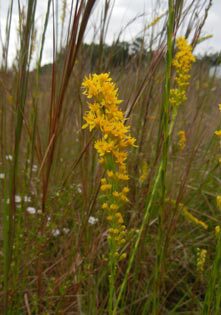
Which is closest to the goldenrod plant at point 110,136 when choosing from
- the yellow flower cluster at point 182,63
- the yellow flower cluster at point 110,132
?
the yellow flower cluster at point 110,132

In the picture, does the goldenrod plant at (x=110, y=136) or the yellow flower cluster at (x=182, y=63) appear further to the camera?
the yellow flower cluster at (x=182, y=63)

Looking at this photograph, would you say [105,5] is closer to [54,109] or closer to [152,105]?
[54,109]

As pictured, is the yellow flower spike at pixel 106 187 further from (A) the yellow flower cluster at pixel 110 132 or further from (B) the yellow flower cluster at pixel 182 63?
(B) the yellow flower cluster at pixel 182 63

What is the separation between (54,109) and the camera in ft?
2.96

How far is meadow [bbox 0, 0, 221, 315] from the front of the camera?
2.59 ft

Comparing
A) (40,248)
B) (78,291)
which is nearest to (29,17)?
(40,248)

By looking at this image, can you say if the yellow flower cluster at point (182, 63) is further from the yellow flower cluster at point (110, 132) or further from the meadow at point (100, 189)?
the yellow flower cluster at point (110, 132)

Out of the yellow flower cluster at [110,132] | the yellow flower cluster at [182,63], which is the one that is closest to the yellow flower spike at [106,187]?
the yellow flower cluster at [110,132]

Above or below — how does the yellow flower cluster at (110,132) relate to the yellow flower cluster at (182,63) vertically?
below

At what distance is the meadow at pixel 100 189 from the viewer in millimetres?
790

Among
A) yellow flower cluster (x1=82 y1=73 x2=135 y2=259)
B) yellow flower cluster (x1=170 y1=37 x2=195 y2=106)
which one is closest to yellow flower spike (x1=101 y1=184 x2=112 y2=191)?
yellow flower cluster (x1=82 y1=73 x2=135 y2=259)

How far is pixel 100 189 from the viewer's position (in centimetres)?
125

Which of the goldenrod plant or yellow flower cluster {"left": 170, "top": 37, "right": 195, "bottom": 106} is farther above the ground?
yellow flower cluster {"left": 170, "top": 37, "right": 195, "bottom": 106}

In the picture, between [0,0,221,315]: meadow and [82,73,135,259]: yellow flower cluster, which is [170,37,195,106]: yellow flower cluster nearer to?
[0,0,221,315]: meadow
